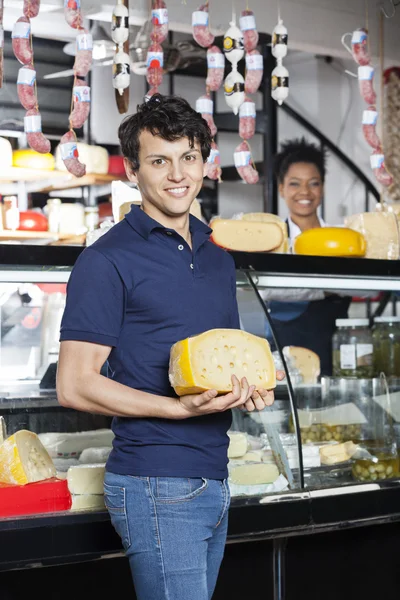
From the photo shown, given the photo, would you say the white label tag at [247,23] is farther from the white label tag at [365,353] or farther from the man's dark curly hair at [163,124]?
the man's dark curly hair at [163,124]

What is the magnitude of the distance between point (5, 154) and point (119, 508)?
13.9 ft

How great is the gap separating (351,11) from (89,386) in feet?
17.8

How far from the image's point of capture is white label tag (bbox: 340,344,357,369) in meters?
3.00

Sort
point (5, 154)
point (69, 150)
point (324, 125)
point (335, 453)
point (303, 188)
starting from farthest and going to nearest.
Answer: point (324, 125), point (5, 154), point (303, 188), point (69, 150), point (335, 453)

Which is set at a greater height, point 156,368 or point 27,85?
point 27,85

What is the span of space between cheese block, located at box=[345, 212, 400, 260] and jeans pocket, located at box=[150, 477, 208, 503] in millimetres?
1593

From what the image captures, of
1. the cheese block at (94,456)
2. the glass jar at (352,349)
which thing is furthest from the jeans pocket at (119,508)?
the glass jar at (352,349)

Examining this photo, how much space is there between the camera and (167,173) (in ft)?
5.51

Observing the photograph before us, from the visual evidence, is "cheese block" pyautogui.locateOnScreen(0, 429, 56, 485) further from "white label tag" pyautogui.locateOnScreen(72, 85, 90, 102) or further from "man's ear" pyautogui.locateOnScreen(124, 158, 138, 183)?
"white label tag" pyautogui.locateOnScreen(72, 85, 90, 102)

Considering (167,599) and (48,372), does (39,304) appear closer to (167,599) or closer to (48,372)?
(48,372)

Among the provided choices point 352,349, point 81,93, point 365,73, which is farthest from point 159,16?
point 352,349

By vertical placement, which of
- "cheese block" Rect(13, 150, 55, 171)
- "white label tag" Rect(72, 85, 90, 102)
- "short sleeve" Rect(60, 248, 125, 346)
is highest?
"white label tag" Rect(72, 85, 90, 102)

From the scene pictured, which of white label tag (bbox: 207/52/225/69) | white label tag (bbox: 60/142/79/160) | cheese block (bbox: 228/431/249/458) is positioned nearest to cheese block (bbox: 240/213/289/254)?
cheese block (bbox: 228/431/249/458)

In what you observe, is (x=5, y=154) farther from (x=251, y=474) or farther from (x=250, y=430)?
(x=251, y=474)
